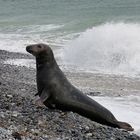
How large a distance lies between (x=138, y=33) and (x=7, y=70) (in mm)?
12151

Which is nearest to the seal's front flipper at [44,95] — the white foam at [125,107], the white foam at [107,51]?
the white foam at [125,107]

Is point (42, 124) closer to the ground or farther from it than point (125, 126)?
farther from it

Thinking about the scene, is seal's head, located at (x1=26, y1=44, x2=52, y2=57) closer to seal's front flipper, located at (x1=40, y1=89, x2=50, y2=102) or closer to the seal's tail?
seal's front flipper, located at (x1=40, y1=89, x2=50, y2=102)

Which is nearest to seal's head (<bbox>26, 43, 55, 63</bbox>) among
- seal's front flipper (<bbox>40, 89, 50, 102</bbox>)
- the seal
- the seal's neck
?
the seal's neck

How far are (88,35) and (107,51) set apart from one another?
3621mm

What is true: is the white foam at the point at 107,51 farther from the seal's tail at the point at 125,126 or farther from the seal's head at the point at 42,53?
the seal's tail at the point at 125,126

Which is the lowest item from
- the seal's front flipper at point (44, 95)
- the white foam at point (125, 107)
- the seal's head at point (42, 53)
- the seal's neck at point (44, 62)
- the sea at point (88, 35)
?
the sea at point (88, 35)

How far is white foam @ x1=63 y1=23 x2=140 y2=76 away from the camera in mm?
21719

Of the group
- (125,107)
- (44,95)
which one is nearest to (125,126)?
(44,95)

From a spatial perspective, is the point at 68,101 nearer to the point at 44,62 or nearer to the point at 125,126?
the point at 44,62

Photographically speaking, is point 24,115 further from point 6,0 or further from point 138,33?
point 6,0

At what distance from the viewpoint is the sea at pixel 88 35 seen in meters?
20.1

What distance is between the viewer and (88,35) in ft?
93.7

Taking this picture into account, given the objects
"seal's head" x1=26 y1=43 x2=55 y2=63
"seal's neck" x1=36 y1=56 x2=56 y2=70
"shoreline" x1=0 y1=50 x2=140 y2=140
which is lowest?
"shoreline" x1=0 y1=50 x2=140 y2=140
